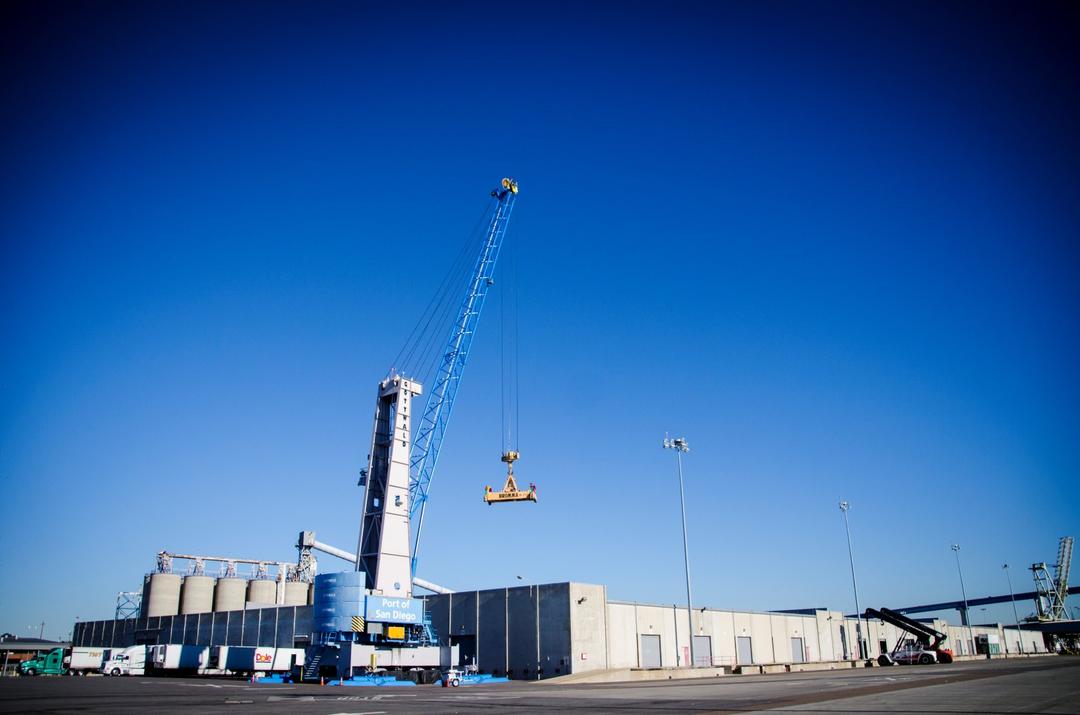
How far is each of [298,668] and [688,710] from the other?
190 ft

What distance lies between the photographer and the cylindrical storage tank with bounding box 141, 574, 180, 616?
12912cm

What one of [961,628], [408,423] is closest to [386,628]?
[408,423]

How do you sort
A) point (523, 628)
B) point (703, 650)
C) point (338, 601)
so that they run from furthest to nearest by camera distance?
point (703, 650)
point (523, 628)
point (338, 601)

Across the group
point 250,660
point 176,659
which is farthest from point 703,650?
point 176,659

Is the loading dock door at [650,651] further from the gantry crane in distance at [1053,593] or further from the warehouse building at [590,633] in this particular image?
the gantry crane in distance at [1053,593]

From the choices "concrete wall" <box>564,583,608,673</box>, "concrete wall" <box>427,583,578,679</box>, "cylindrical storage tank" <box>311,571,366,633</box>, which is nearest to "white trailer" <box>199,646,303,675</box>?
"cylindrical storage tank" <box>311,571,366,633</box>

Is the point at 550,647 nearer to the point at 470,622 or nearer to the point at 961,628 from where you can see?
the point at 470,622

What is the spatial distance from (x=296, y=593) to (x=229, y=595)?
12.9 metres

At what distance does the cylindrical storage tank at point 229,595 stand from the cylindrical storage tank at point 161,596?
6.72 m

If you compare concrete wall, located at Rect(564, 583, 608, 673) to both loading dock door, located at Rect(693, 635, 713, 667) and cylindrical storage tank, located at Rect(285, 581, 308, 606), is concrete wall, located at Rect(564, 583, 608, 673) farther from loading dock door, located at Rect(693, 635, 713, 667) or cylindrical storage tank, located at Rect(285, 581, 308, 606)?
cylindrical storage tank, located at Rect(285, 581, 308, 606)

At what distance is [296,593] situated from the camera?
134375 mm

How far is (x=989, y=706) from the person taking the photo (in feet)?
74.0

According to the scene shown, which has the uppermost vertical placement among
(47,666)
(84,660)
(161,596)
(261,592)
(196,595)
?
(261,592)

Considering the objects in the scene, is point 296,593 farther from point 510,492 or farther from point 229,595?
point 510,492
